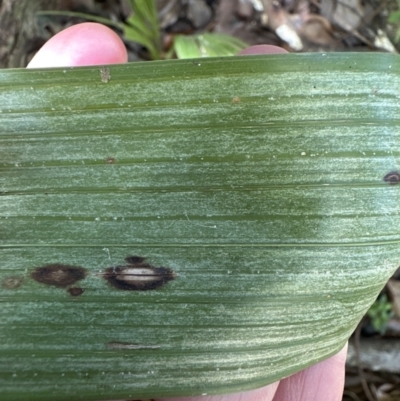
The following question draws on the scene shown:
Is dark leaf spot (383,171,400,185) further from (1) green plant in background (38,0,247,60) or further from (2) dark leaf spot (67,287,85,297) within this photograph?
(1) green plant in background (38,0,247,60)

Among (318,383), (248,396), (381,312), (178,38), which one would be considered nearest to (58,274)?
(248,396)

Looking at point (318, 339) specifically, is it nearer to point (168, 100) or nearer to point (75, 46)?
point (168, 100)

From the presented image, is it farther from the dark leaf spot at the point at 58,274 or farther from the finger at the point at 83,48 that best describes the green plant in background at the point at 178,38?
the dark leaf spot at the point at 58,274

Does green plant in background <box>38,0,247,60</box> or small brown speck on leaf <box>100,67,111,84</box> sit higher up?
green plant in background <box>38,0,247,60</box>

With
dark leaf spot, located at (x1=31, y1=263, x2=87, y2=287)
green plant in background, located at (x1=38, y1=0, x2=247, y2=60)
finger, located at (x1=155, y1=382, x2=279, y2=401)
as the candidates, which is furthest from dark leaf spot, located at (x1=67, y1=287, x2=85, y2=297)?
green plant in background, located at (x1=38, y1=0, x2=247, y2=60)

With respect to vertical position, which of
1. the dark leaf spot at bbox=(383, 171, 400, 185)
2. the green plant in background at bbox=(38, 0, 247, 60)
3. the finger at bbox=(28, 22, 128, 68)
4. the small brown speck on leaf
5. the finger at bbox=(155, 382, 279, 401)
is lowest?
the finger at bbox=(155, 382, 279, 401)

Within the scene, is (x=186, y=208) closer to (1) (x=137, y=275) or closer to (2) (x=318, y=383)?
(1) (x=137, y=275)
